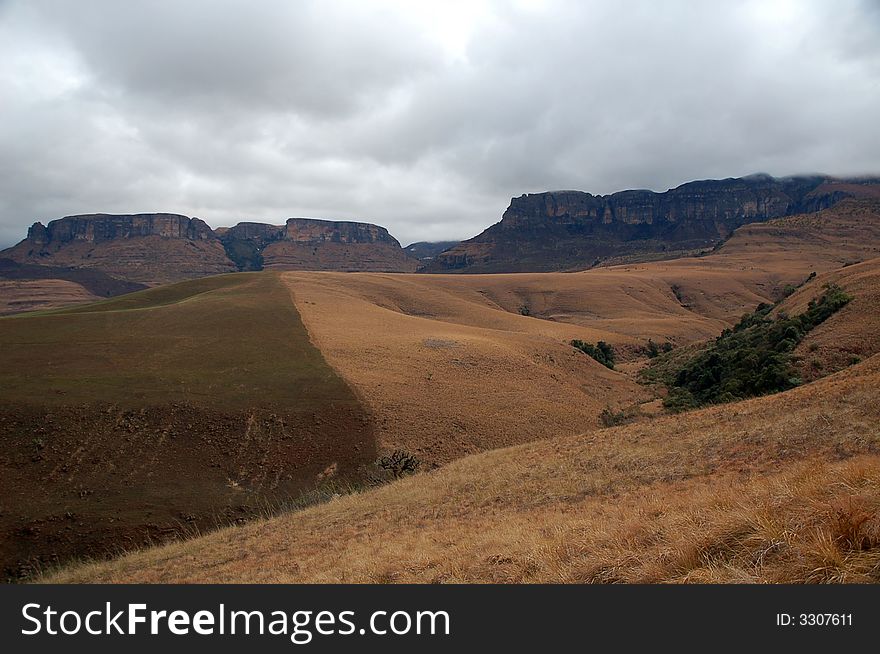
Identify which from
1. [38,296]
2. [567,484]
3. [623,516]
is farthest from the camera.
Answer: [38,296]

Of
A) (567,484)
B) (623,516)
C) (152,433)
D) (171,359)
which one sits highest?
(171,359)

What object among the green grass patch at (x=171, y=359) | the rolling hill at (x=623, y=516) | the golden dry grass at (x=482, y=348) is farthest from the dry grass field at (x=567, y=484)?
the green grass patch at (x=171, y=359)

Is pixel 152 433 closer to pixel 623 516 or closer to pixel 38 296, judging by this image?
pixel 623 516

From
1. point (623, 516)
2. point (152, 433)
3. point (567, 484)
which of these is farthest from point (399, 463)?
point (623, 516)

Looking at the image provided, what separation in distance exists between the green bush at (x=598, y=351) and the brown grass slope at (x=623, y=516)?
34.9 metres

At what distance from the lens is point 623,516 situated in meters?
9.01

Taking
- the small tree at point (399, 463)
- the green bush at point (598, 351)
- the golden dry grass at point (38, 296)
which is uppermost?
the golden dry grass at point (38, 296)

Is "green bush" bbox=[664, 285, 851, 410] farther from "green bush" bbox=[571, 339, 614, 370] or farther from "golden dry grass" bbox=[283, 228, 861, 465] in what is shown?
"green bush" bbox=[571, 339, 614, 370]

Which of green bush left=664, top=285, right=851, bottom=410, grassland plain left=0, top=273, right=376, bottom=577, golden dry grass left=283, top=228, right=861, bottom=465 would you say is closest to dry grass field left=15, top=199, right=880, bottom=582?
golden dry grass left=283, top=228, right=861, bottom=465

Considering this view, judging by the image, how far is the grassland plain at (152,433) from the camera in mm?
19688

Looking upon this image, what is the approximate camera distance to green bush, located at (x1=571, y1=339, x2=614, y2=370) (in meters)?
55.0

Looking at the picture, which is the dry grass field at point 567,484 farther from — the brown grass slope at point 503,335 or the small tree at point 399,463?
the small tree at point 399,463

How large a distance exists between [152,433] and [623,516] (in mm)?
24209

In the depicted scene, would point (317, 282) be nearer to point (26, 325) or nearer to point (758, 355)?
point (26, 325)
